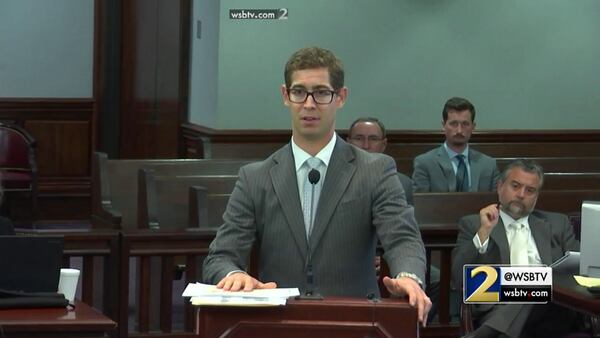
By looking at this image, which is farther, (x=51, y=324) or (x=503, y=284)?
(x=51, y=324)

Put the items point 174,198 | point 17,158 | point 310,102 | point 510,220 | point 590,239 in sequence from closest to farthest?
point 310,102, point 590,239, point 510,220, point 174,198, point 17,158

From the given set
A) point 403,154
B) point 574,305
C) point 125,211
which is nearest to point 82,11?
point 403,154

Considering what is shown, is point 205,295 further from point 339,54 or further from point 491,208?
point 339,54

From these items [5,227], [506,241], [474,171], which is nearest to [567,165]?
[474,171]

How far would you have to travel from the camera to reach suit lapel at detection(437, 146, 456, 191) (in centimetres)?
812

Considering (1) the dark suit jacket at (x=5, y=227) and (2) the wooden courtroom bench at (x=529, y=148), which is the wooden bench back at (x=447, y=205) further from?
(2) the wooden courtroom bench at (x=529, y=148)

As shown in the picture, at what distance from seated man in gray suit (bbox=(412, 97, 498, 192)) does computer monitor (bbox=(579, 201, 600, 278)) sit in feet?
10.7

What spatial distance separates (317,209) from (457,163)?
4.74m

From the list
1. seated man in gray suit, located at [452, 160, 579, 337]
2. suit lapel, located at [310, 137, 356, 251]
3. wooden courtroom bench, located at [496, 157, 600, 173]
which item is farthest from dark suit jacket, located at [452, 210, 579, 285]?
wooden courtroom bench, located at [496, 157, 600, 173]

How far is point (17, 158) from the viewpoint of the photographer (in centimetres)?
1155

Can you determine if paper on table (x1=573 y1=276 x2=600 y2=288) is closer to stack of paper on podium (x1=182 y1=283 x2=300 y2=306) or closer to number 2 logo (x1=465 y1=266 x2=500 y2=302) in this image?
A: number 2 logo (x1=465 y1=266 x2=500 y2=302)

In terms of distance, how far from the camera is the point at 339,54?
36.0ft

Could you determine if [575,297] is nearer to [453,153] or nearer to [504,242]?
[504,242]

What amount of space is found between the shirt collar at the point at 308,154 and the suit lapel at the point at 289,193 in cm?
2
